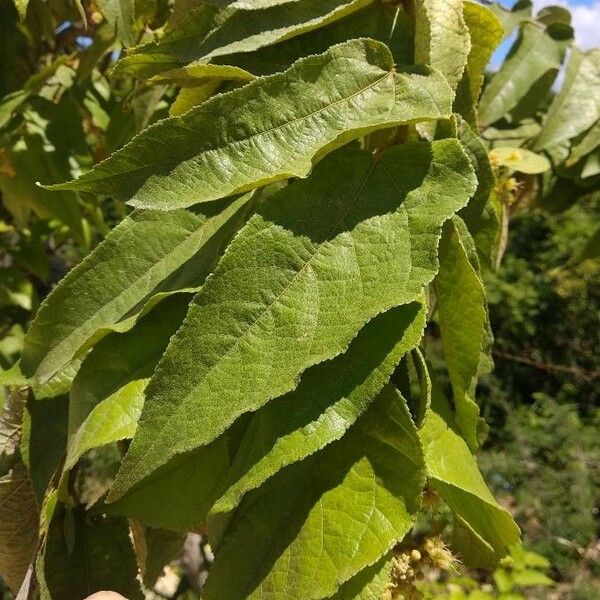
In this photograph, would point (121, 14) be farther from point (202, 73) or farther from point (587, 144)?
point (587, 144)

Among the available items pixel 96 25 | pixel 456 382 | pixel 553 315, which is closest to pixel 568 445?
pixel 553 315

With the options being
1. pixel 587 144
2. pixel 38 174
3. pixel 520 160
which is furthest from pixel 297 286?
pixel 38 174

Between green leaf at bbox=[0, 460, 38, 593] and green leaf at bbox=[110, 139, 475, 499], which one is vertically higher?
green leaf at bbox=[110, 139, 475, 499]

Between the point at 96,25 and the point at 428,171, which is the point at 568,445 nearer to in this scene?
the point at 96,25

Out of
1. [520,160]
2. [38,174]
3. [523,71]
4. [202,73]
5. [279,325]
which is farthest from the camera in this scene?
[38,174]

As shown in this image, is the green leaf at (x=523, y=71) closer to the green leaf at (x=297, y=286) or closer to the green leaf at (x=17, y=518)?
the green leaf at (x=297, y=286)

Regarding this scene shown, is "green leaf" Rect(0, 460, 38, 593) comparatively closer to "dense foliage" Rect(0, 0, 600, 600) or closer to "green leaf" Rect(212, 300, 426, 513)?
"dense foliage" Rect(0, 0, 600, 600)

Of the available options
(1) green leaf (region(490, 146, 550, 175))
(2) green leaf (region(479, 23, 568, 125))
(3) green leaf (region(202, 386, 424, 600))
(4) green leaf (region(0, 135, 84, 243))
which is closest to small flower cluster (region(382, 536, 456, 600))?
(3) green leaf (region(202, 386, 424, 600))
